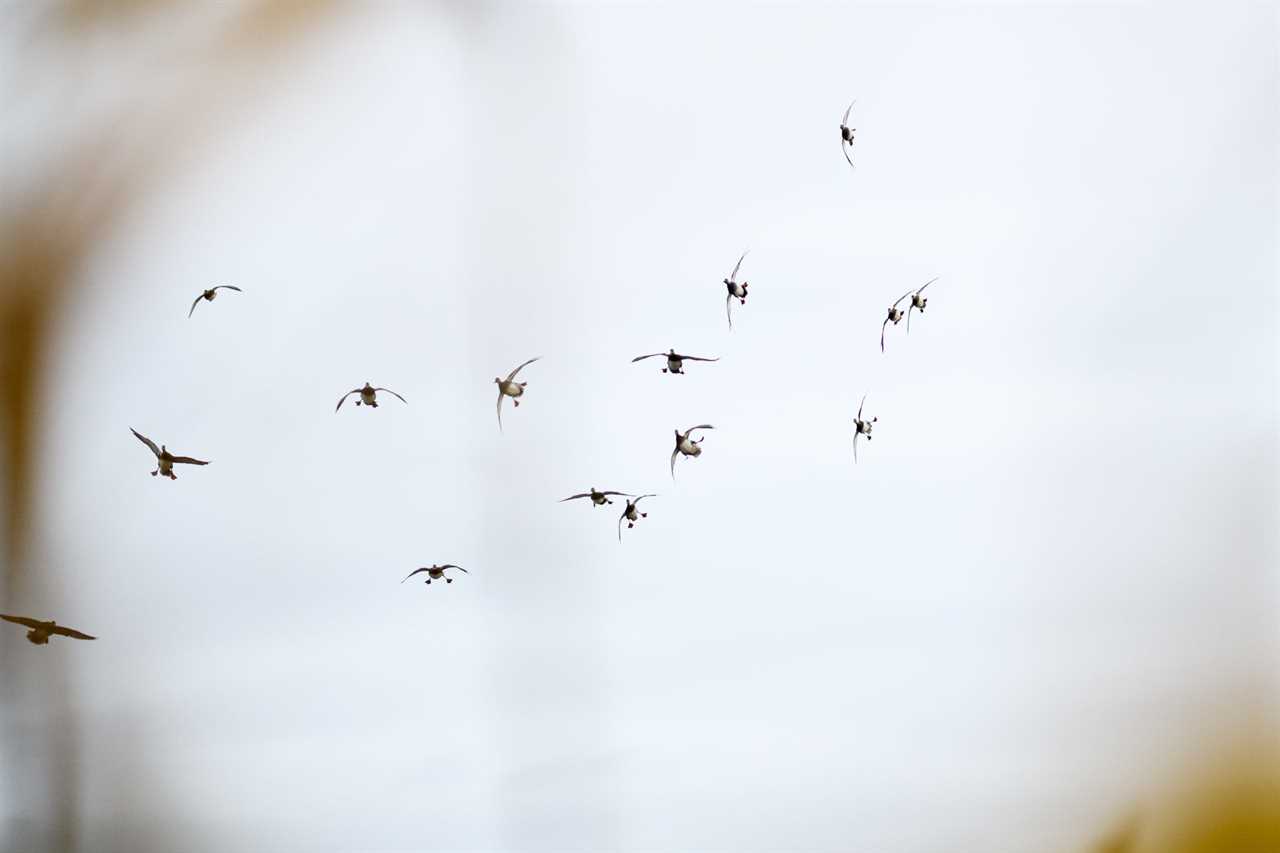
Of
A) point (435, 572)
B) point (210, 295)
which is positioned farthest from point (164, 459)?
point (435, 572)

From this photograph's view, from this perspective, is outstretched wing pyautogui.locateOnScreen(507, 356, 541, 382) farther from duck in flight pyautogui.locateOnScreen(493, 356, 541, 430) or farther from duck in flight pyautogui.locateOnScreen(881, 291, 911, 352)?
duck in flight pyautogui.locateOnScreen(881, 291, 911, 352)

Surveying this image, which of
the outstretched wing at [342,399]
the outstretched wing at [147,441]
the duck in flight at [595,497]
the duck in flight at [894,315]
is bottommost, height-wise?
the duck in flight at [595,497]

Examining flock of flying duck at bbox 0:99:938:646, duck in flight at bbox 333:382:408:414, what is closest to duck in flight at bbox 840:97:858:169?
flock of flying duck at bbox 0:99:938:646

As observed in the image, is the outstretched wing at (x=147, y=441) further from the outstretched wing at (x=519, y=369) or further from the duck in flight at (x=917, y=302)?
the duck in flight at (x=917, y=302)

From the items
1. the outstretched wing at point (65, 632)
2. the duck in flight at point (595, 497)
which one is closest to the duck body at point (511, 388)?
the duck in flight at point (595, 497)

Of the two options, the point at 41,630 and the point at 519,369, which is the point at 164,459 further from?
the point at 519,369

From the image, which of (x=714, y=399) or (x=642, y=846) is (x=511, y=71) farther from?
(x=642, y=846)
